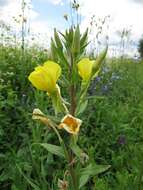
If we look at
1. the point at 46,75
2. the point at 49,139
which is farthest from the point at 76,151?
the point at 49,139

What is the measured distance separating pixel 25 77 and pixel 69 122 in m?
2.93

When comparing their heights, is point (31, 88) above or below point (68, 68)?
below

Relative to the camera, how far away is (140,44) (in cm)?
2939

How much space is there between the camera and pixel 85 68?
3.99ft

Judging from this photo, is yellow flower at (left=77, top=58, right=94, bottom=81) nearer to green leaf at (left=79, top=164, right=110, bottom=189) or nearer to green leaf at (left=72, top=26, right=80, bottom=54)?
green leaf at (left=72, top=26, right=80, bottom=54)

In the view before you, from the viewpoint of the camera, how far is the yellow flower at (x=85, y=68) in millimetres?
1195

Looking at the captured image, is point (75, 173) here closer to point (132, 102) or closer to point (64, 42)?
point (64, 42)

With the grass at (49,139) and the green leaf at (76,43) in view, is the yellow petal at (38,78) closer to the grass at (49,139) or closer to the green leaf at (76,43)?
the green leaf at (76,43)

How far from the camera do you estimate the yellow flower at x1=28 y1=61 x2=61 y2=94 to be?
1158 millimetres

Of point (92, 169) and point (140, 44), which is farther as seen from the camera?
point (140, 44)

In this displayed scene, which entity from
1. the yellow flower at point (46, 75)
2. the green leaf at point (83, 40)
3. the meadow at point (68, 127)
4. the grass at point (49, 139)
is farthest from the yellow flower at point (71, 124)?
the grass at point (49, 139)

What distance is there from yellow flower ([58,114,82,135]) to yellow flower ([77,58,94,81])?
0.45ft

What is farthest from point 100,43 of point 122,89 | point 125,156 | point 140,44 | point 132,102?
point 140,44

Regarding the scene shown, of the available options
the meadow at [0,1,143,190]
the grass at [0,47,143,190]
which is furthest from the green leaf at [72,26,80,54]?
the grass at [0,47,143,190]
